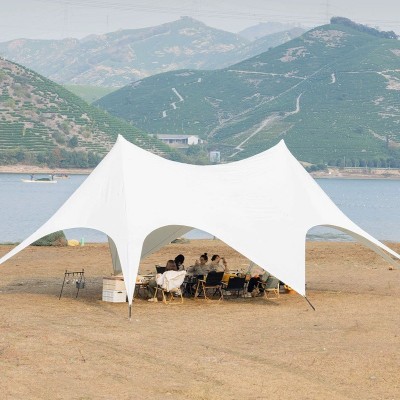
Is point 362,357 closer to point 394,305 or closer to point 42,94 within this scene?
point 394,305

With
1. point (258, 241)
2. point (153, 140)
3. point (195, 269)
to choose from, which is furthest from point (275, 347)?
point (153, 140)

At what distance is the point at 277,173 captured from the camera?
17.7 m

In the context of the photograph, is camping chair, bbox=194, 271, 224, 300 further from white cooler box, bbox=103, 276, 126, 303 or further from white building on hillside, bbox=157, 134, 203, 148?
white building on hillside, bbox=157, 134, 203, 148

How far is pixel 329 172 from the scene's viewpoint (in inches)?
5940

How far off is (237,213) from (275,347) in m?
4.56

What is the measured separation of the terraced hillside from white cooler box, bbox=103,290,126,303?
123m

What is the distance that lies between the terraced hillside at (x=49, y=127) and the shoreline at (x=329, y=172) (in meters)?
0.93

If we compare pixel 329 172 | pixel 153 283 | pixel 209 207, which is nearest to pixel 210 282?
pixel 153 283

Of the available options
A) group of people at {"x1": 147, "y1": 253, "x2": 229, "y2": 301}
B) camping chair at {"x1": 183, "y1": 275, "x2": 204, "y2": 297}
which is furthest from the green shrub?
camping chair at {"x1": 183, "y1": 275, "x2": 204, "y2": 297}

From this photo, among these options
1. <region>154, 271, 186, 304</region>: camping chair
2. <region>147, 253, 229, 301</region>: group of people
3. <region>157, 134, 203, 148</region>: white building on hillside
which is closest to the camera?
<region>154, 271, 186, 304</region>: camping chair

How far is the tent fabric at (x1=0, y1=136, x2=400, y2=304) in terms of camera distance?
1592 centimetres

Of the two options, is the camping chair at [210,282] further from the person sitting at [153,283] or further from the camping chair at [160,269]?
the camping chair at [160,269]

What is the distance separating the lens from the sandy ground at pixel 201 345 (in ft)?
32.9

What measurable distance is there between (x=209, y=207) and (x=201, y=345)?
4509 mm
